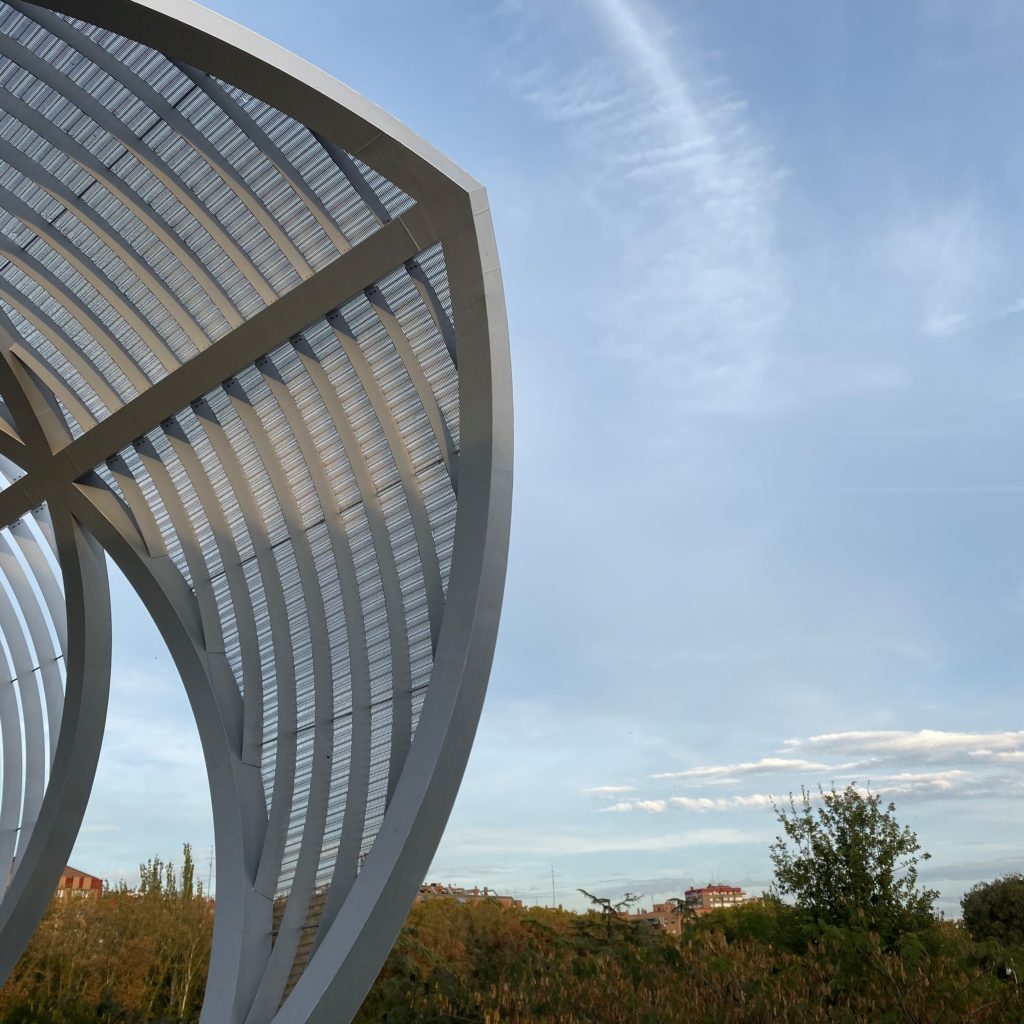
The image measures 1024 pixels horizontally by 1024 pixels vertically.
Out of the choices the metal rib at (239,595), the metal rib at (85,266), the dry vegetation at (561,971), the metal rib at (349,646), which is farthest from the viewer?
the metal rib at (239,595)

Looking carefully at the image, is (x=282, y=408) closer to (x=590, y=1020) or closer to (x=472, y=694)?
(x=472, y=694)

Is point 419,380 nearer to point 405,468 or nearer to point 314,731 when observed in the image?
point 405,468

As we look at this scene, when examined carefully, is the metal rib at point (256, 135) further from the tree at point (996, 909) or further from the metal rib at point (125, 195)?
the tree at point (996, 909)

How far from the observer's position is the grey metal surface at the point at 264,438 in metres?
8.45

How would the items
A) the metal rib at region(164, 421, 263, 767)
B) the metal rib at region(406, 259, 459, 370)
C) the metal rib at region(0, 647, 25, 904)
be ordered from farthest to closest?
the metal rib at region(0, 647, 25, 904) → the metal rib at region(164, 421, 263, 767) → the metal rib at region(406, 259, 459, 370)

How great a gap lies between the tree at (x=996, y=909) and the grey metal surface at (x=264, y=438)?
21589 mm

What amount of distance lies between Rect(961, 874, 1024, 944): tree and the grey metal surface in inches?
850

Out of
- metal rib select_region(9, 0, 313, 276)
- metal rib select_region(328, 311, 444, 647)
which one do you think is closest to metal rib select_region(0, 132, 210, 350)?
metal rib select_region(9, 0, 313, 276)

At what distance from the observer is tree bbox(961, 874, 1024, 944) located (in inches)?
1024

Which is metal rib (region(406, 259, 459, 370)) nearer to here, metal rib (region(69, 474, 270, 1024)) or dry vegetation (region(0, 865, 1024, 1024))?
metal rib (region(69, 474, 270, 1024))

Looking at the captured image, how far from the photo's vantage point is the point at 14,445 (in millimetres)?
12633

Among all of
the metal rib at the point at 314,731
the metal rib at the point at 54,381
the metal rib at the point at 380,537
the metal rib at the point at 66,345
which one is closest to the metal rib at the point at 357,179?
the metal rib at the point at 380,537

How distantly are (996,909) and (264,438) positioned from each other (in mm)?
24279

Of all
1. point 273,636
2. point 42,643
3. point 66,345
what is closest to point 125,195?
point 66,345
